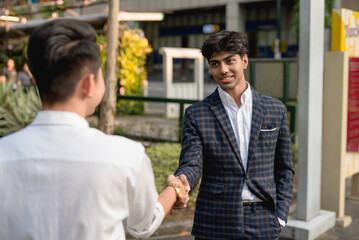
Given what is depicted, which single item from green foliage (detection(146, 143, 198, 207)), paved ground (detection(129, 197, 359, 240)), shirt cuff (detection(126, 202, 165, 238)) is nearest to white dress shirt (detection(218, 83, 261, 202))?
shirt cuff (detection(126, 202, 165, 238))

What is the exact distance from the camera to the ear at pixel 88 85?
5.41ft

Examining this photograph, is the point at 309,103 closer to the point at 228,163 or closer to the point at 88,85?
the point at 228,163

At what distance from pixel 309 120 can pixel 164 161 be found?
3.02 meters

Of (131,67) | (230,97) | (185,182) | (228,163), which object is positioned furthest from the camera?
(131,67)

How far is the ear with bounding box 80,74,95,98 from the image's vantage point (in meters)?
1.65

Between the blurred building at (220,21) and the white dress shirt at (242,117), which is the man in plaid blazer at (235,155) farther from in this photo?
the blurred building at (220,21)

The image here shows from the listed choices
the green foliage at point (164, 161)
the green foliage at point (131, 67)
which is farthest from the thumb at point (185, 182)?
the green foliage at point (131, 67)

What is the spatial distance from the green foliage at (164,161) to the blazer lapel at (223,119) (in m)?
3.62

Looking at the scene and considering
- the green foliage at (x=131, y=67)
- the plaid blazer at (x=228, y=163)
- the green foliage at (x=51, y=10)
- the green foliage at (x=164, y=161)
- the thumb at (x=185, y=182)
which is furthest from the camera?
the green foliage at (x=51, y=10)

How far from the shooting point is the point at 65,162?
1.58 metres

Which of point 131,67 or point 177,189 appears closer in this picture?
point 177,189

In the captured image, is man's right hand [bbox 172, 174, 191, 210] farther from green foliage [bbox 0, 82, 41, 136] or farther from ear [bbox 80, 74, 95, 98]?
green foliage [bbox 0, 82, 41, 136]

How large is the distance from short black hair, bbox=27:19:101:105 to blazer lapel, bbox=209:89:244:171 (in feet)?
4.58

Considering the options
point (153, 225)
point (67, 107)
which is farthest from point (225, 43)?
point (67, 107)
